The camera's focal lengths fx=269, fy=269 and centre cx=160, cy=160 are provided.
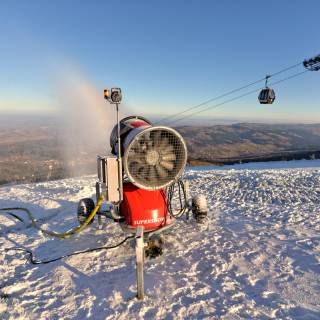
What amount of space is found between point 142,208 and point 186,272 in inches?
55.6

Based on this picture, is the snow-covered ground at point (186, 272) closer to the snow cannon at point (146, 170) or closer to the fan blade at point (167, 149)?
the snow cannon at point (146, 170)

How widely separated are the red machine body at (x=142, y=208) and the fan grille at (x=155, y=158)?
1.15ft

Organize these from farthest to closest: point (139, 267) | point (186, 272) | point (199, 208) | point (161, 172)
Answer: point (199, 208)
point (161, 172)
point (186, 272)
point (139, 267)

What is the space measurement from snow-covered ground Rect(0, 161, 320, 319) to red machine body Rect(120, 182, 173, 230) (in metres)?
0.68

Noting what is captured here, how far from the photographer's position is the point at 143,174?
5.09m

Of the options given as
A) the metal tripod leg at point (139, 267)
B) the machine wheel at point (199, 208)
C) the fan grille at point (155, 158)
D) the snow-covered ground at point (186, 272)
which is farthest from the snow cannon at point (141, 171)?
the metal tripod leg at point (139, 267)

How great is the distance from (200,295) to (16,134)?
161 meters

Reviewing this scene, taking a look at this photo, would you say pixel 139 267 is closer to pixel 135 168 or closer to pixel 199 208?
pixel 135 168

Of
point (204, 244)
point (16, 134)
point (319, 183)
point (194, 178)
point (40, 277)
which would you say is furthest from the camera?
point (16, 134)

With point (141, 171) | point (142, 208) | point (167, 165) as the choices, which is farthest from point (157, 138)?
point (142, 208)

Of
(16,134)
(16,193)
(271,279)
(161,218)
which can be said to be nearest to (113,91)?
(161,218)

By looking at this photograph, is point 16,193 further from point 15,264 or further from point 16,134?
point 16,134

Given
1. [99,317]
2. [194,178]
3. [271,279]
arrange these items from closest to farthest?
1. [99,317]
2. [271,279]
3. [194,178]

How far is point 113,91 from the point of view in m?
4.75
